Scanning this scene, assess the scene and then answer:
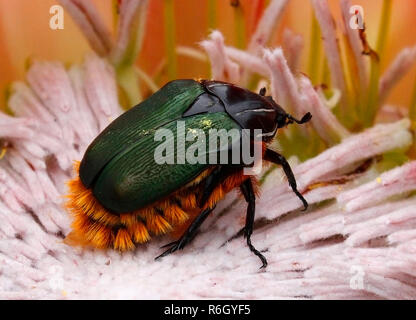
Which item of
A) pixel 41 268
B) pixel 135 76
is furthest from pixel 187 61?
pixel 41 268

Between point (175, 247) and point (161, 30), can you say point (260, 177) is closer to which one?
point (175, 247)

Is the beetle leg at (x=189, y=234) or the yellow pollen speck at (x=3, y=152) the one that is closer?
the beetle leg at (x=189, y=234)

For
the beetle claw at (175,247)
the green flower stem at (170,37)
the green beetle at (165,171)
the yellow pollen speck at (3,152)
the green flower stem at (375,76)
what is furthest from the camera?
the green flower stem at (170,37)

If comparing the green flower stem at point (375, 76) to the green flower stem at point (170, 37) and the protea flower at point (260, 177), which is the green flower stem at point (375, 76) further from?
the green flower stem at point (170, 37)

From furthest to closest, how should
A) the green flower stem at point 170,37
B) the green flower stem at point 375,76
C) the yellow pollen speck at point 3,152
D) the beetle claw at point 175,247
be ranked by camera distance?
the green flower stem at point 170,37 < the green flower stem at point 375,76 < the yellow pollen speck at point 3,152 < the beetle claw at point 175,247

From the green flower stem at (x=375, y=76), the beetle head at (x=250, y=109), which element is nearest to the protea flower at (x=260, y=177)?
the green flower stem at (x=375, y=76)

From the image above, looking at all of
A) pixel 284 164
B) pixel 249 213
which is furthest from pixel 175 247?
pixel 284 164
